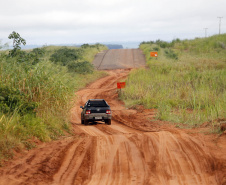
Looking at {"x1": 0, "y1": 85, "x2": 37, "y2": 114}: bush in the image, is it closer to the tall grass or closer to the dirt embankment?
the tall grass

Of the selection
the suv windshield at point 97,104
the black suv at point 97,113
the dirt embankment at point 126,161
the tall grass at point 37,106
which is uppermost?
the tall grass at point 37,106

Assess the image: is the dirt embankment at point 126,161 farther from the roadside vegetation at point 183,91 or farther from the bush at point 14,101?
the roadside vegetation at point 183,91

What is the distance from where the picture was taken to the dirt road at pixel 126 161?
854 centimetres

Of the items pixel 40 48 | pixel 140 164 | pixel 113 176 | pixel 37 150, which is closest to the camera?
pixel 113 176

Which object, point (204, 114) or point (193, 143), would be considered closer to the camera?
point (193, 143)

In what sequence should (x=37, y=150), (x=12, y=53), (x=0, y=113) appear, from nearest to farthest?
(x=37, y=150)
(x=0, y=113)
(x=12, y=53)

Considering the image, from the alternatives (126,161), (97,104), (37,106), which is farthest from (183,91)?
(126,161)

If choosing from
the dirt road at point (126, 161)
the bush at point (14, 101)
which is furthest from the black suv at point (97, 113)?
the bush at point (14, 101)

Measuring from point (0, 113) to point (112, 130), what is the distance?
7.13 m

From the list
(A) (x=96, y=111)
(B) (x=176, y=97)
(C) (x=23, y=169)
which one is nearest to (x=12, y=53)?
(A) (x=96, y=111)

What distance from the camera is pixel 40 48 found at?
18141 mm

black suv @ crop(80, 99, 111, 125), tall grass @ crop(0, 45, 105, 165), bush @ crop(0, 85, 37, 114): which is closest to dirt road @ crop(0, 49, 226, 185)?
tall grass @ crop(0, 45, 105, 165)

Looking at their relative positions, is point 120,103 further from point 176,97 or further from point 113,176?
point 113,176

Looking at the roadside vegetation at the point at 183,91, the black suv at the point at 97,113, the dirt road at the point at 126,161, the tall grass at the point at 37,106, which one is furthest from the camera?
the black suv at the point at 97,113
